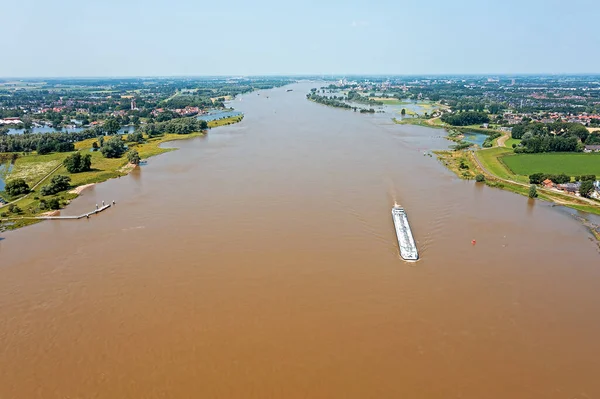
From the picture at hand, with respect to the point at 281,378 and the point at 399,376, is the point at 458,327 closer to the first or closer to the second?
the point at 399,376

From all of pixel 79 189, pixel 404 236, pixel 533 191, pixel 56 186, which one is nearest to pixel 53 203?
pixel 56 186

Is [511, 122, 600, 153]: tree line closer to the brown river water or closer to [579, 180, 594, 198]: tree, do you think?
[579, 180, 594, 198]: tree

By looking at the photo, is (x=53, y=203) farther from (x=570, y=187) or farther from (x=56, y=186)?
(x=570, y=187)

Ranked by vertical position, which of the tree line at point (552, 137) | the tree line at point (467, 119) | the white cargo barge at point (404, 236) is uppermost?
the tree line at point (467, 119)

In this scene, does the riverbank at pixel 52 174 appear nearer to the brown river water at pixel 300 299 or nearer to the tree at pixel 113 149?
the tree at pixel 113 149

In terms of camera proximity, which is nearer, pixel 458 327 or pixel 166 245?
pixel 458 327

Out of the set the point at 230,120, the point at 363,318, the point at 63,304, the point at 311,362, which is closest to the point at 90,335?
the point at 63,304

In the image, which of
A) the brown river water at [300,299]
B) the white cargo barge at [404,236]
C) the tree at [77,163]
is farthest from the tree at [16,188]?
the white cargo barge at [404,236]
